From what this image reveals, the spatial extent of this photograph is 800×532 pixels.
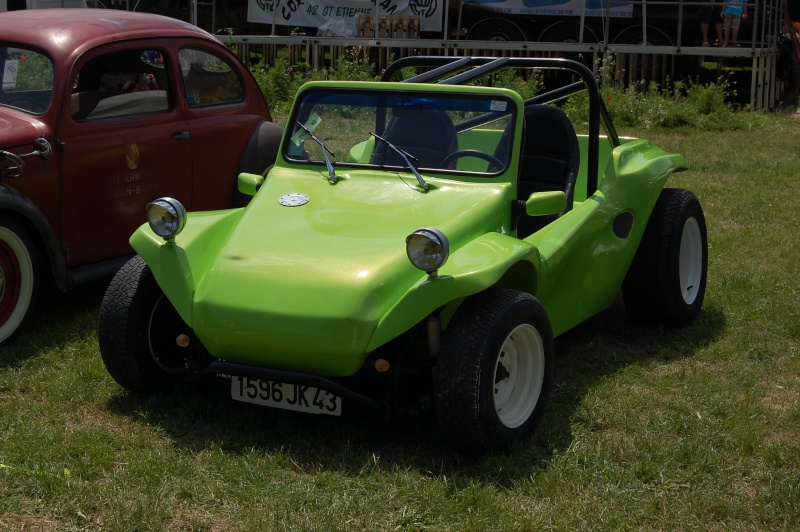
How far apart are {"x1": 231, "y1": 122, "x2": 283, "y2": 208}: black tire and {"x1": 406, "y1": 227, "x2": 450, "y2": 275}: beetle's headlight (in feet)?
10.9

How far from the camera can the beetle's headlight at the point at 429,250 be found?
4164 millimetres

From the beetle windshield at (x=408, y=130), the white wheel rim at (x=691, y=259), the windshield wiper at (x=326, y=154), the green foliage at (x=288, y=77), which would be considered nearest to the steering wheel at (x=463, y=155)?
the beetle windshield at (x=408, y=130)

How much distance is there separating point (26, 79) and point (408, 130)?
8.62 feet

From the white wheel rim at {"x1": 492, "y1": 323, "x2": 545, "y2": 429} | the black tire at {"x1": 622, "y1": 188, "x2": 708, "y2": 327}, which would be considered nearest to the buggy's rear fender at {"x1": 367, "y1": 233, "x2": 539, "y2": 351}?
the white wheel rim at {"x1": 492, "y1": 323, "x2": 545, "y2": 429}

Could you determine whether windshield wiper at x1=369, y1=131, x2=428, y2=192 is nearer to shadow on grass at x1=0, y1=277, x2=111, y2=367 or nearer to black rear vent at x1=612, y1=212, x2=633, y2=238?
black rear vent at x1=612, y1=212, x2=633, y2=238

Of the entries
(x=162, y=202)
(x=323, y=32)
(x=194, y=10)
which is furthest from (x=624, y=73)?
(x=162, y=202)

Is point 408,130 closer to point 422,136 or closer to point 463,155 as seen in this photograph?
point 422,136

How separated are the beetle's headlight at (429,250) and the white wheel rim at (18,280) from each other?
2.69 m

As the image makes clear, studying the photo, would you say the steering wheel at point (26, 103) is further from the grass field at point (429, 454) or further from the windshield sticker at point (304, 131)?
the windshield sticker at point (304, 131)

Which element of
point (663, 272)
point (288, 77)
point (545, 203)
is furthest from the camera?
point (288, 77)

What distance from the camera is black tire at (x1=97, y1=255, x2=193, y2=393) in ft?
15.3

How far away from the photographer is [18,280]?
591 centimetres

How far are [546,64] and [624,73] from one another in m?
11.7

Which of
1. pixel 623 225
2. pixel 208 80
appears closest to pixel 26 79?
pixel 208 80
